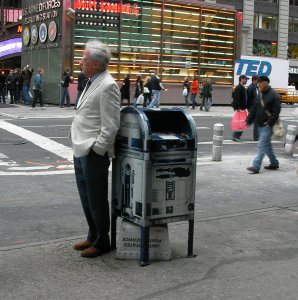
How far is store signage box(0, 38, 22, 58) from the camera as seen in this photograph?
43.5 meters

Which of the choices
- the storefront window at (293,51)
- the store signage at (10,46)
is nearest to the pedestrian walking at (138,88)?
the store signage at (10,46)

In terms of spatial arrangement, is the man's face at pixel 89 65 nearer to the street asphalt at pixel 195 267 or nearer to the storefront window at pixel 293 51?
the street asphalt at pixel 195 267

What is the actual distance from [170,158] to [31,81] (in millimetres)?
24621

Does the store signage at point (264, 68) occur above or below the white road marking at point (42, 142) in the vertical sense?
above

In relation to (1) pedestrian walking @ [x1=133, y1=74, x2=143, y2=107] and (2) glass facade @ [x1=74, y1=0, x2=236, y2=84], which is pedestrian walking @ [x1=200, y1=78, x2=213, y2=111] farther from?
(2) glass facade @ [x1=74, y1=0, x2=236, y2=84]

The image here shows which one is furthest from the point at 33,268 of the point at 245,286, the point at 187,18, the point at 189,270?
the point at 187,18

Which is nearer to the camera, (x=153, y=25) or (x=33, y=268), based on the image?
(x=33, y=268)

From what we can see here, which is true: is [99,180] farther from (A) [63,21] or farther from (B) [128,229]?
(A) [63,21]

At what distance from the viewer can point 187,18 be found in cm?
3073

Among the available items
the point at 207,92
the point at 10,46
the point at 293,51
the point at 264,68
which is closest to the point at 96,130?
the point at 207,92

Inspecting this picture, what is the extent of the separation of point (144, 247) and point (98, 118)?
1.20 metres

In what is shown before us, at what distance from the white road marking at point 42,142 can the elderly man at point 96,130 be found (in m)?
6.33

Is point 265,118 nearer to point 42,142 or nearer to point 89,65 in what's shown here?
point 89,65

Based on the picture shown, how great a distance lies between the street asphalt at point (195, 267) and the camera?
4391 millimetres
